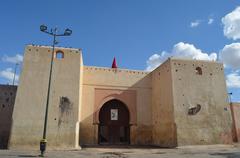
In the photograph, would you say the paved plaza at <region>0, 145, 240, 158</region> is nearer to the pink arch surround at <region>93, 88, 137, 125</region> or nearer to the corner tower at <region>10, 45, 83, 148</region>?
the corner tower at <region>10, 45, 83, 148</region>

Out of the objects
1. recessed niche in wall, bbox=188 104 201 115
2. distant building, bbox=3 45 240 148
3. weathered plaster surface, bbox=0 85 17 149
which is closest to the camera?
distant building, bbox=3 45 240 148

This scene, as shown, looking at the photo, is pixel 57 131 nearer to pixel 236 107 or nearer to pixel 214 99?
pixel 214 99

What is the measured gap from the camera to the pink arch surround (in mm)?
16381

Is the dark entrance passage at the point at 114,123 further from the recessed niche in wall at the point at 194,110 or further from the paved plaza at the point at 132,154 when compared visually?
the paved plaza at the point at 132,154

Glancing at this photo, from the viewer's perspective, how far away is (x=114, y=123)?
17.2 meters

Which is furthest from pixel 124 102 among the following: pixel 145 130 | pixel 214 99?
pixel 214 99

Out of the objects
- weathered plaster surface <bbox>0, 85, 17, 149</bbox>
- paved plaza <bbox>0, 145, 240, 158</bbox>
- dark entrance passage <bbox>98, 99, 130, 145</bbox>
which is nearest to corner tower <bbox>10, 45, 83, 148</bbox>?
paved plaza <bbox>0, 145, 240, 158</bbox>

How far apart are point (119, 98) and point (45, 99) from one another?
580 cm

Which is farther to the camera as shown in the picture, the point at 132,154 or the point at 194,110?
the point at 194,110

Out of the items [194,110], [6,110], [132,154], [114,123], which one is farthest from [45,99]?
[194,110]

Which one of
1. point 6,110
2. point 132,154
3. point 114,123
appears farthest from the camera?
point 114,123

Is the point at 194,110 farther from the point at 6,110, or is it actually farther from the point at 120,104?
the point at 6,110

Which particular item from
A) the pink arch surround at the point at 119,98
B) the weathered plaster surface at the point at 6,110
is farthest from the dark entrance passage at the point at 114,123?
the weathered plaster surface at the point at 6,110

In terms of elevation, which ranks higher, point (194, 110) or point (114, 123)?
point (194, 110)
